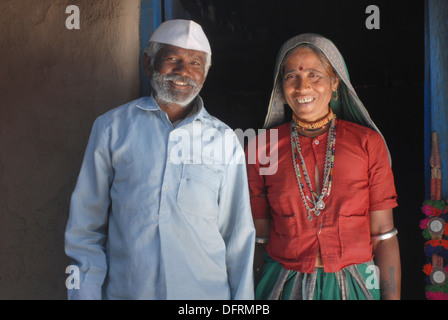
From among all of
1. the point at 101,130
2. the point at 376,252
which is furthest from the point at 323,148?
the point at 101,130

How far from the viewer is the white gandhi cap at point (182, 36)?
226 centimetres

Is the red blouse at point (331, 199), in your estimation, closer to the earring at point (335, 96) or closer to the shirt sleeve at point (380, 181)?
the shirt sleeve at point (380, 181)

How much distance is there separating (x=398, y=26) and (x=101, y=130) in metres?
3.38

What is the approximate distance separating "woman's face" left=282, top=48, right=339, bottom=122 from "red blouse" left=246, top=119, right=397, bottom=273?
6.5 inches

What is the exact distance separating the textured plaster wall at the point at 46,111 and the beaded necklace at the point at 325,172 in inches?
46.3

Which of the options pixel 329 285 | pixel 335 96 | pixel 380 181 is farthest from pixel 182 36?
pixel 329 285

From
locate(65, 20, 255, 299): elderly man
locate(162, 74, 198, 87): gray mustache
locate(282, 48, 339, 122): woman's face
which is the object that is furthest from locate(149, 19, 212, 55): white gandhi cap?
locate(282, 48, 339, 122): woman's face

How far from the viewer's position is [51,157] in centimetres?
254

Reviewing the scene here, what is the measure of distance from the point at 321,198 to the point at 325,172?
14 cm

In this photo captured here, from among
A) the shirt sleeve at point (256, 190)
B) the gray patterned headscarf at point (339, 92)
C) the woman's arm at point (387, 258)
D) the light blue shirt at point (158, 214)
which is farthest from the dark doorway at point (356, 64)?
the light blue shirt at point (158, 214)

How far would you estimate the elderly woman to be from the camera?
227cm

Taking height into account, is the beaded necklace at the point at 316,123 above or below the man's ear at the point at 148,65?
below

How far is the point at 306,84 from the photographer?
7.89 ft

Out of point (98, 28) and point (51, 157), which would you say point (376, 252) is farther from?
point (98, 28)
